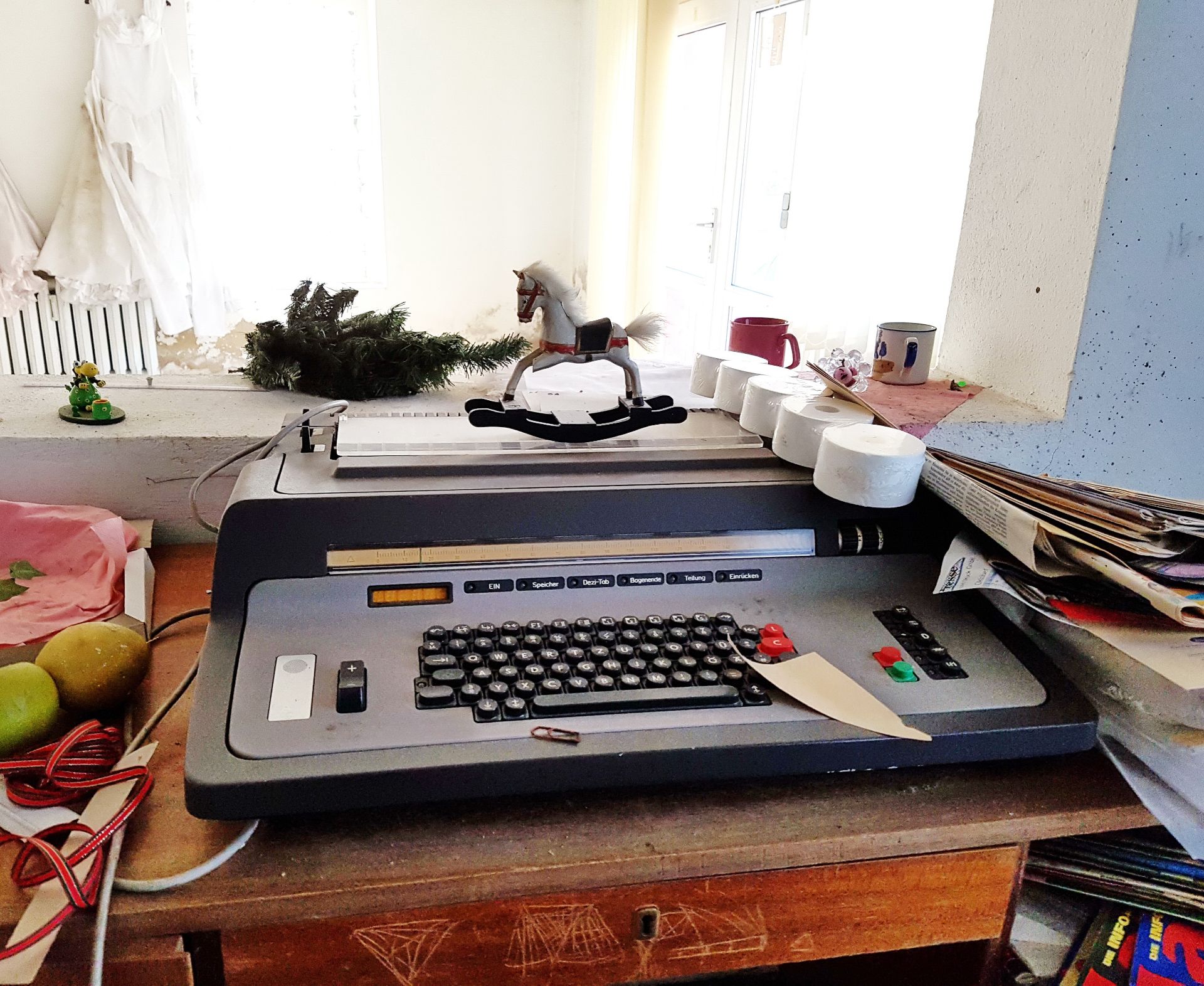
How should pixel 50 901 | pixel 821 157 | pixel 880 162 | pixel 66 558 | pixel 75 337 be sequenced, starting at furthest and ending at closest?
pixel 75 337 → pixel 821 157 → pixel 880 162 → pixel 66 558 → pixel 50 901

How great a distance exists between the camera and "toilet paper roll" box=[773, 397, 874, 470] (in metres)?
0.83

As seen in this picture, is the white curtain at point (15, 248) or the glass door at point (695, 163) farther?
the white curtain at point (15, 248)

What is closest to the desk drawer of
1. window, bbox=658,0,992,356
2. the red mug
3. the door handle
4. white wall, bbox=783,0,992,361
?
the red mug

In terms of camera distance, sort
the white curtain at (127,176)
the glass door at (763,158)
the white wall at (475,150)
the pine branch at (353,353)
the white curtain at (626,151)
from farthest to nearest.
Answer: the white wall at (475,150) < the white curtain at (626,151) < the white curtain at (127,176) < the glass door at (763,158) < the pine branch at (353,353)

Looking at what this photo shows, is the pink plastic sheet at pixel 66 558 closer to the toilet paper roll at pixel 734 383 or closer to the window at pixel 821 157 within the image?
the toilet paper roll at pixel 734 383

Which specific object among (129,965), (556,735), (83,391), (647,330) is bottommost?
(129,965)

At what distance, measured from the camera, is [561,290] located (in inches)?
A: 36.1

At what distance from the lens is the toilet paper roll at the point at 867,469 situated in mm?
763

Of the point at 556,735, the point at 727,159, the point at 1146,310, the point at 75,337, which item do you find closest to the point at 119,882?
the point at 556,735

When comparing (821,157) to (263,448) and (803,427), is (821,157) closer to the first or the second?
(803,427)

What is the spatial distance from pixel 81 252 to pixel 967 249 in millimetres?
3148

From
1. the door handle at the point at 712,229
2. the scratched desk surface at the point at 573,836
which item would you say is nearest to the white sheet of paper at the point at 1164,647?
the scratched desk surface at the point at 573,836

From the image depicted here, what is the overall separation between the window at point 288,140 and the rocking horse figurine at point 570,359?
306 centimetres

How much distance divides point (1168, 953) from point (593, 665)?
1.63 feet
